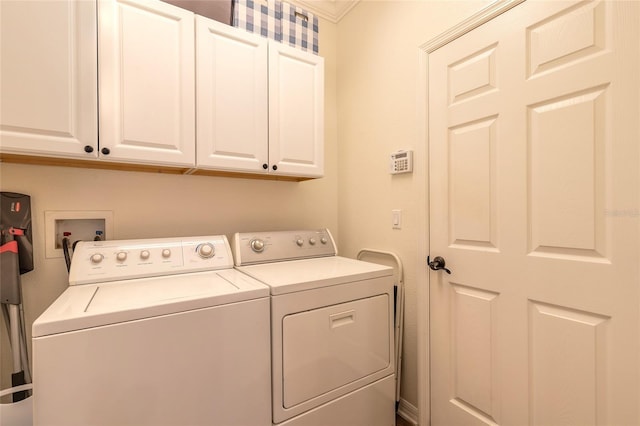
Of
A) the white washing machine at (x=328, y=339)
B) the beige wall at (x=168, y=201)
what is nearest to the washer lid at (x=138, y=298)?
the white washing machine at (x=328, y=339)

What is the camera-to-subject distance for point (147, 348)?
0.99 meters

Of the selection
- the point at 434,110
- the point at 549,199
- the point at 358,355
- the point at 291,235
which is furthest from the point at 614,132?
the point at 291,235

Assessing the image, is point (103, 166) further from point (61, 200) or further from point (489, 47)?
point (489, 47)

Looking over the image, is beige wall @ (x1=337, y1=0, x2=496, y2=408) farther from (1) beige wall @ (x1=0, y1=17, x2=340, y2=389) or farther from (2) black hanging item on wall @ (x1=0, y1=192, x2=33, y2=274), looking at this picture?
(2) black hanging item on wall @ (x1=0, y1=192, x2=33, y2=274)

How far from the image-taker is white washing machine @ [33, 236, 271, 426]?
0.89m

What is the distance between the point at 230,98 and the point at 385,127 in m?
0.96

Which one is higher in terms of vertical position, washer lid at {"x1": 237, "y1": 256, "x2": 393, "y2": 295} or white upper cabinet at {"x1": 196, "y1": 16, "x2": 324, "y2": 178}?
white upper cabinet at {"x1": 196, "y1": 16, "x2": 324, "y2": 178}

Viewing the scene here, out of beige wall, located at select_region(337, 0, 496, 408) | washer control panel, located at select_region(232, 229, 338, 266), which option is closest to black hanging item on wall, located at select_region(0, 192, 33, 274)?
washer control panel, located at select_region(232, 229, 338, 266)

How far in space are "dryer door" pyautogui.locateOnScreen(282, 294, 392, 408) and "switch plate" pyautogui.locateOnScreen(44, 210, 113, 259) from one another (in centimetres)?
111

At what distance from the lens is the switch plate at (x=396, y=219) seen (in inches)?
73.0

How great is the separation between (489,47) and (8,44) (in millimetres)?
1941

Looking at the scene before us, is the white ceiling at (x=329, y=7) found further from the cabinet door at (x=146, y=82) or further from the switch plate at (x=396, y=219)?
→ the switch plate at (x=396, y=219)

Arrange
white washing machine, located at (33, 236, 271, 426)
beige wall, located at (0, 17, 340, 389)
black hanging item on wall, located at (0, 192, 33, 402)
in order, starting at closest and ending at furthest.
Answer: white washing machine, located at (33, 236, 271, 426), black hanging item on wall, located at (0, 192, 33, 402), beige wall, located at (0, 17, 340, 389)

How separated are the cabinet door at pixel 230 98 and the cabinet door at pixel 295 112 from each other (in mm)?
59
